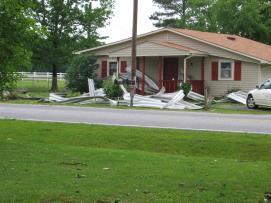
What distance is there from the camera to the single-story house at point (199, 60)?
35250 millimetres

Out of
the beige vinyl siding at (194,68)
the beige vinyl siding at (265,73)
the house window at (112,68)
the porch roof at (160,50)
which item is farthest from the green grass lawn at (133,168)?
the house window at (112,68)

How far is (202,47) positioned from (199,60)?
92cm

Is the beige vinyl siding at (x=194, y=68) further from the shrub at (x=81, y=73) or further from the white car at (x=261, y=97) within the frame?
the white car at (x=261, y=97)

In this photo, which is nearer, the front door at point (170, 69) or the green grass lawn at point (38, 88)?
the front door at point (170, 69)

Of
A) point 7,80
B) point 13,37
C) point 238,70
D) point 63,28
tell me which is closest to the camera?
point 13,37

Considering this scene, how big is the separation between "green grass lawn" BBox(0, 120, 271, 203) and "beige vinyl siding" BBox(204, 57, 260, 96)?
20281 millimetres

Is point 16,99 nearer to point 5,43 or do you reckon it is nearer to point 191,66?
point 191,66

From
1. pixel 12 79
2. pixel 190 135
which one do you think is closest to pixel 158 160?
pixel 12 79

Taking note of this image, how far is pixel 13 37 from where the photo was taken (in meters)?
11.1

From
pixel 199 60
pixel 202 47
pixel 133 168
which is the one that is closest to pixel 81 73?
pixel 199 60

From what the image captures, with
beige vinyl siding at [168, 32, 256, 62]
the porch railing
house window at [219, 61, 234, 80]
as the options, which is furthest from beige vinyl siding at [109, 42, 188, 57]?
house window at [219, 61, 234, 80]

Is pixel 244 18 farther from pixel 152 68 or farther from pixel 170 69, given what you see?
pixel 170 69

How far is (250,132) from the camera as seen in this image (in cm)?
1609

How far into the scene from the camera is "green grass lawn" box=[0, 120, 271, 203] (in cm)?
725
